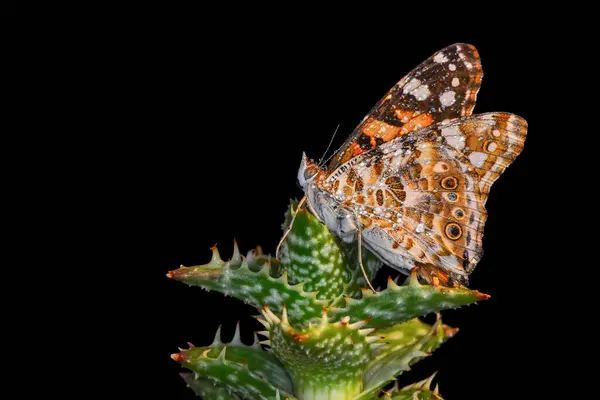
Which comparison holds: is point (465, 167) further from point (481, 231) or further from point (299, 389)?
point (299, 389)

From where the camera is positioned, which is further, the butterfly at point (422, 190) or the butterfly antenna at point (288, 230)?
the butterfly at point (422, 190)

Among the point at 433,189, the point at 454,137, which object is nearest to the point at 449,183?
the point at 433,189

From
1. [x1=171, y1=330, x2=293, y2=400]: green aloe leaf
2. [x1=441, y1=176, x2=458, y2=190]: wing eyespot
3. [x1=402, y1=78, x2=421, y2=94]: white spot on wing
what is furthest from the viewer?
[x1=402, y1=78, x2=421, y2=94]: white spot on wing

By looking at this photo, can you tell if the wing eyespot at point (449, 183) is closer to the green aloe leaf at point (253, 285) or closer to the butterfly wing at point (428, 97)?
the butterfly wing at point (428, 97)

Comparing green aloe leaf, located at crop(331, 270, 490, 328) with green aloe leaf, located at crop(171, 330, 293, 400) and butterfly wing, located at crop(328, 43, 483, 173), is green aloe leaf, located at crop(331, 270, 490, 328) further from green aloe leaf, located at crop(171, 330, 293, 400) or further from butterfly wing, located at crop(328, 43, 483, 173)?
butterfly wing, located at crop(328, 43, 483, 173)

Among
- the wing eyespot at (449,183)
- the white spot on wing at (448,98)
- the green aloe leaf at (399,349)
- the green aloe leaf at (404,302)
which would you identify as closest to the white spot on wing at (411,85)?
the white spot on wing at (448,98)

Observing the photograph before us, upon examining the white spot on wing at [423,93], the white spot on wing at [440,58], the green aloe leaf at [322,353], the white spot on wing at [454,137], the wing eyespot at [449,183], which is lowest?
the green aloe leaf at [322,353]

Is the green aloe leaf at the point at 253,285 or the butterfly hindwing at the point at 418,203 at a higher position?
the butterfly hindwing at the point at 418,203

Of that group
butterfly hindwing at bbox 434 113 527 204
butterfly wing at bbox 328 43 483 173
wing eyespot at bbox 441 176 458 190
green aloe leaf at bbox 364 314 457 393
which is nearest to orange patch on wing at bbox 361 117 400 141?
butterfly wing at bbox 328 43 483 173
